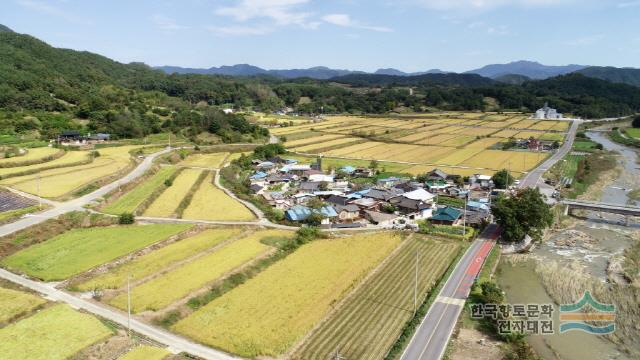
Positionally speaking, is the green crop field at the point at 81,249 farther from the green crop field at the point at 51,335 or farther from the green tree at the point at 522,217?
the green tree at the point at 522,217

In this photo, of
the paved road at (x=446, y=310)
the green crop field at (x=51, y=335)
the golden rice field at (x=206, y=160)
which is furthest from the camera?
the golden rice field at (x=206, y=160)

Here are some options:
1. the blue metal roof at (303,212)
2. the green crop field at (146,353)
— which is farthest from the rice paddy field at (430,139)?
the green crop field at (146,353)

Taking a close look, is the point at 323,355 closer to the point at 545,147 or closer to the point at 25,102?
the point at 545,147

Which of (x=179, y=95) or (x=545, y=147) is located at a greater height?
(x=179, y=95)

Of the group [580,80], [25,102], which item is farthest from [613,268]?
[580,80]

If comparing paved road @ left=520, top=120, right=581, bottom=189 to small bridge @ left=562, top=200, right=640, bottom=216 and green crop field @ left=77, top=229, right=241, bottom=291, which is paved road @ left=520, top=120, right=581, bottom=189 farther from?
green crop field @ left=77, top=229, right=241, bottom=291

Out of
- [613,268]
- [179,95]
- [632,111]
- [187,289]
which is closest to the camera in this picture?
[187,289]

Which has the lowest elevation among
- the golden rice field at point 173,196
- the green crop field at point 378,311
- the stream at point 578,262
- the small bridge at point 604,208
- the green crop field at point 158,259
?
the stream at point 578,262
